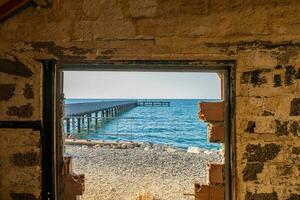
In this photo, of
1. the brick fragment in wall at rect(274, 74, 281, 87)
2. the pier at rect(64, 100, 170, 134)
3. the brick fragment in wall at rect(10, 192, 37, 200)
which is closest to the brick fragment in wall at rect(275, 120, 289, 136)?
the brick fragment in wall at rect(274, 74, 281, 87)

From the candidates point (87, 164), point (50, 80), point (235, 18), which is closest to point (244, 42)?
point (235, 18)

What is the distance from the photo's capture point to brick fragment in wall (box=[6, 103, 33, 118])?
235 centimetres

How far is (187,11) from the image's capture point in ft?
7.14

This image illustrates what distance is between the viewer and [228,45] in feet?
7.09

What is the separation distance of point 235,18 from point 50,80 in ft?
4.68

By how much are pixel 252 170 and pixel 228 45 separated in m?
0.90

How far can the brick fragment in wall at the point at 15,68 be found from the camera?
232 cm

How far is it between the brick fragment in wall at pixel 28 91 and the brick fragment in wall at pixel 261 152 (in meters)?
1.63

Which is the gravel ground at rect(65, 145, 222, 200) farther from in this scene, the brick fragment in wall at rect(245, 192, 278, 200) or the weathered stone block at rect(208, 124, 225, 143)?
the brick fragment in wall at rect(245, 192, 278, 200)

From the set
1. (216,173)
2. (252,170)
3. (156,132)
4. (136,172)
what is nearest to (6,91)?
(216,173)

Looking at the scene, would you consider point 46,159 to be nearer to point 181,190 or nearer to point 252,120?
point 252,120

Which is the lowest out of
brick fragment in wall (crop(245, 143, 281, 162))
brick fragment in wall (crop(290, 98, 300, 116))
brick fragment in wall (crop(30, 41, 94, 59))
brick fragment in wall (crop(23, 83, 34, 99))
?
brick fragment in wall (crop(245, 143, 281, 162))

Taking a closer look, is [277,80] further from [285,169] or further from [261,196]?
[261,196]

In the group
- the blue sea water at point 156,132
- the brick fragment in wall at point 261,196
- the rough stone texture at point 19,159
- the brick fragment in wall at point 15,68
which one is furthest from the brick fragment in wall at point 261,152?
the blue sea water at point 156,132
